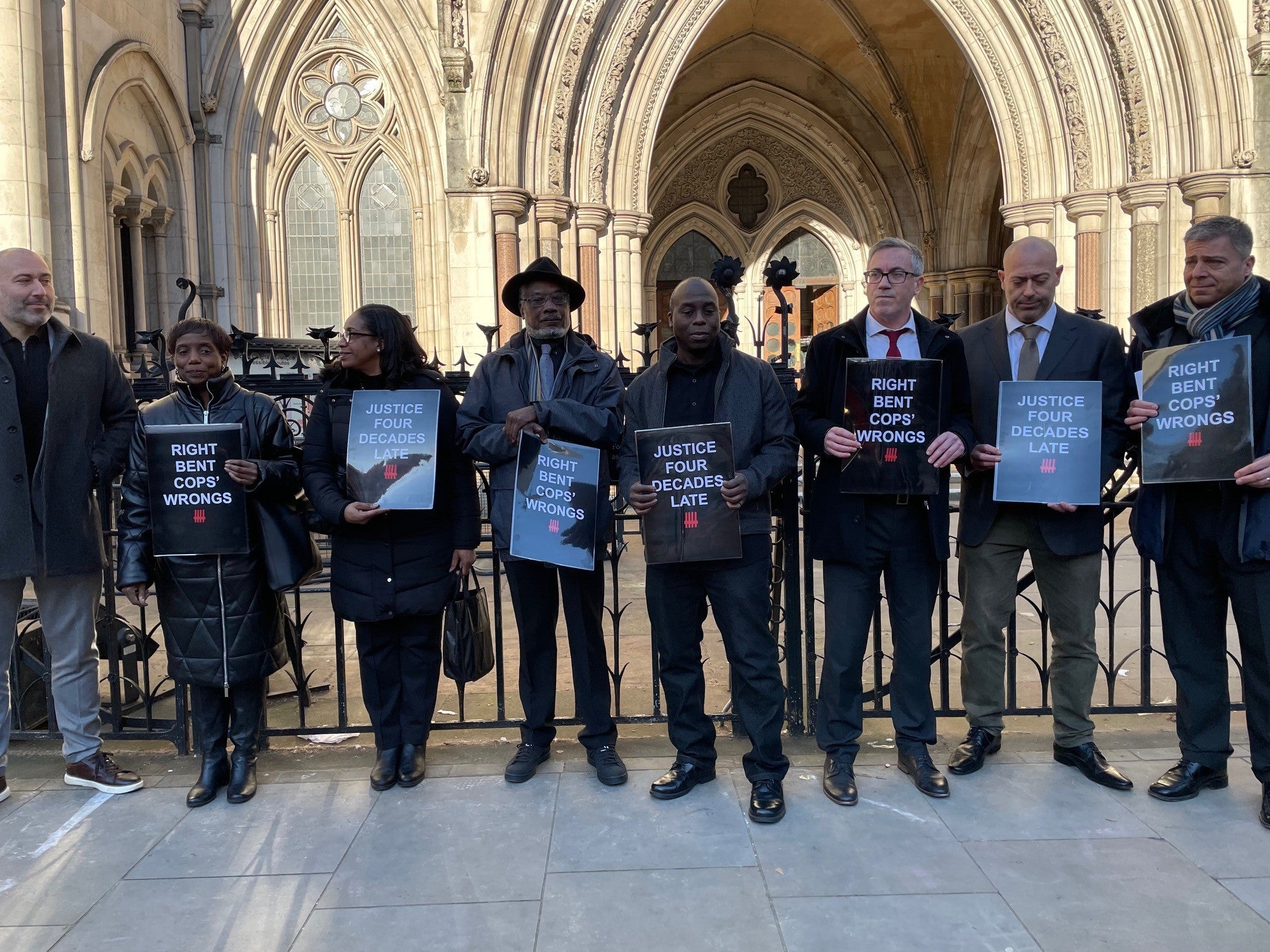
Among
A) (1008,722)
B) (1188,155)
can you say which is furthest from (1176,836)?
(1188,155)

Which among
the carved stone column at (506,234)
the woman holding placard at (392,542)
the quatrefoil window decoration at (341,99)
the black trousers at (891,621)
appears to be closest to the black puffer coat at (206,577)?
the woman holding placard at (392,542)

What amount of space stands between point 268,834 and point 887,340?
2.88 m

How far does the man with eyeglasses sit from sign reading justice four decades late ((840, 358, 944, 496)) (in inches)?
2.9

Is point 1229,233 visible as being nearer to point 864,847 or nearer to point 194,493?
point 864,847

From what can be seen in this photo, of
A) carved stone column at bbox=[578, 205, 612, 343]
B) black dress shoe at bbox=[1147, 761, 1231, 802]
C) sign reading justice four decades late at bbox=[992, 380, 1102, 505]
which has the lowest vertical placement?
black dress shoe at bbox=[1147, 761, 1231, 802]

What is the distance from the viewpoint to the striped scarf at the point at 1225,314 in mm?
3369

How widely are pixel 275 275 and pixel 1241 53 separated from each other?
13.6 meters

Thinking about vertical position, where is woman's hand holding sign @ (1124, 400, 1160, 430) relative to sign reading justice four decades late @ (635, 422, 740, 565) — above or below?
above

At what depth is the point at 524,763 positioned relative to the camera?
12.5ft

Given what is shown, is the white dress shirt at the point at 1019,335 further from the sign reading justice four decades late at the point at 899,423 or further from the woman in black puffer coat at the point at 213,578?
the woman in black puffer coat at the point at 213,578

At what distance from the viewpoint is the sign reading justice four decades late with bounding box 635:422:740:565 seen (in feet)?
11.1

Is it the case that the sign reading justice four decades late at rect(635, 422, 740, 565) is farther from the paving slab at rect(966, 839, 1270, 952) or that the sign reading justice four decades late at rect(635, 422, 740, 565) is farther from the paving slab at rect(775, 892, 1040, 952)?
the paving slab at rect(966, 839, 1270, 952)

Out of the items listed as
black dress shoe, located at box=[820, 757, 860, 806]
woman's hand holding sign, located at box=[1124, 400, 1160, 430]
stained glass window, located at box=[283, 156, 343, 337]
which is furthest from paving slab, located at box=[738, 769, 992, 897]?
stained glass window, located at box=[283, 156, 343, 337]

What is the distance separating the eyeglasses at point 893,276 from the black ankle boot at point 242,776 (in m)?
2.99
